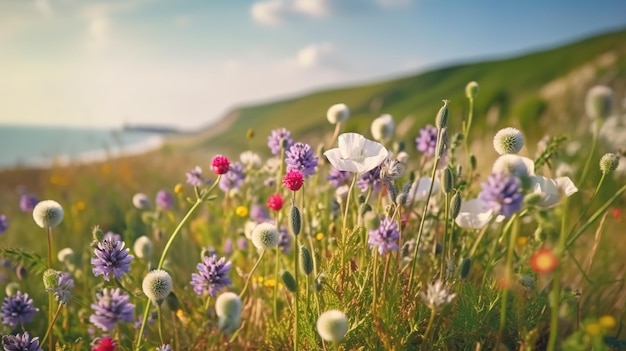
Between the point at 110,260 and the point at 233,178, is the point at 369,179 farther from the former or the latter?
the point at 110,260

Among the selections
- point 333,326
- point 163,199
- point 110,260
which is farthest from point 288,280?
point 163,199

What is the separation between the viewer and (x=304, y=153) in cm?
196

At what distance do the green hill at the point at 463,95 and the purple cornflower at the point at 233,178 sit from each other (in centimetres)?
914

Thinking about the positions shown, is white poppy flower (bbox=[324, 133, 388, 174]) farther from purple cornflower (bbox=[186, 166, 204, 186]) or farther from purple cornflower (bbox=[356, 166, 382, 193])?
purple cornflower (bbox=[186, 166, 204, 186])

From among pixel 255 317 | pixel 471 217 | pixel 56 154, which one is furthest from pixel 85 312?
pixel 56 154

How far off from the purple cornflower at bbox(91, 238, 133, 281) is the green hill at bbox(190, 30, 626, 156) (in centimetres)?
1008

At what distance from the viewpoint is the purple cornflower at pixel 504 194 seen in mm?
1203

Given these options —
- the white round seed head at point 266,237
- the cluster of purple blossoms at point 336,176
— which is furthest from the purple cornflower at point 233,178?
the white round seed head at point 266,237

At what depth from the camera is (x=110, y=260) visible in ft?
5.70

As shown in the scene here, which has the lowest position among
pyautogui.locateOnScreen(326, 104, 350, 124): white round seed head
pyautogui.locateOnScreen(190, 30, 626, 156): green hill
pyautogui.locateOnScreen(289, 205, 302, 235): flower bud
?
pyautogui.locateOnScreen(289, 205, 302, 235): flower bud

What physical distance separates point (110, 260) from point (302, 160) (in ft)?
2.33

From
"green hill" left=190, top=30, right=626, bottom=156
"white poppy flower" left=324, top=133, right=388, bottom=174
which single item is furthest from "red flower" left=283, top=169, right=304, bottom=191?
"green hill" left=190, top=30, right=626, bottom=156

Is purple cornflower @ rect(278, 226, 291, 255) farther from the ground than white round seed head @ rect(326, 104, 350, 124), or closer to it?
closer to it

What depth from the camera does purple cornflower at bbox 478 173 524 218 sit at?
120cm
